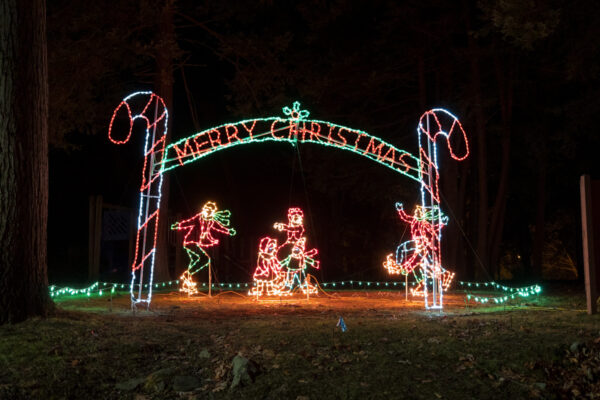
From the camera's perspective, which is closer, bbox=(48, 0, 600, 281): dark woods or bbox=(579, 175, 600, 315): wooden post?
bbox=(579, 175, 600, 315): wooden post

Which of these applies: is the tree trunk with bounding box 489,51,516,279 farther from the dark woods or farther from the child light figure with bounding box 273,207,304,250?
the child light figure with bounding box 273,207,304,250

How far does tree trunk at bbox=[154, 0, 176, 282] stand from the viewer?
15.7 m

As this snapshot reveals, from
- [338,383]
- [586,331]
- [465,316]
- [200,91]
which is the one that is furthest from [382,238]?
[338,383]

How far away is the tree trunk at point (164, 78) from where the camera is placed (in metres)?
15.7

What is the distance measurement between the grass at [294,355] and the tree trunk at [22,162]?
0.45 metres

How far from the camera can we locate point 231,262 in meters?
23.0

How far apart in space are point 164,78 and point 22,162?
9.04 m

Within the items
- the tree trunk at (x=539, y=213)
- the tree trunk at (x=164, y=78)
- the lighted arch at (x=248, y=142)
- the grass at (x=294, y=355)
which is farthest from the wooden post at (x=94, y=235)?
the tree trunk at (x=539, y=213)

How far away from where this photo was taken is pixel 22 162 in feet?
24.8

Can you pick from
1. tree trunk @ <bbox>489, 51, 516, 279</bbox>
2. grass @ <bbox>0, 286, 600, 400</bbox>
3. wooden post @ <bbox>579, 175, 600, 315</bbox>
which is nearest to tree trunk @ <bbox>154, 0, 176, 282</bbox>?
grass @ <bbox>0, 286, 600, 400</bbox>

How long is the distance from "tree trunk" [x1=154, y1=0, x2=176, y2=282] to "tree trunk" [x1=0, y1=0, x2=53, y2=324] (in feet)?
25.6

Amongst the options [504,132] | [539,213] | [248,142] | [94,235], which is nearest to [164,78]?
[94,235]

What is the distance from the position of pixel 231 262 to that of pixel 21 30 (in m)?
15.9

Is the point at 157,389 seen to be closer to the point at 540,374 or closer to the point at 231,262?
the point at 540,374
